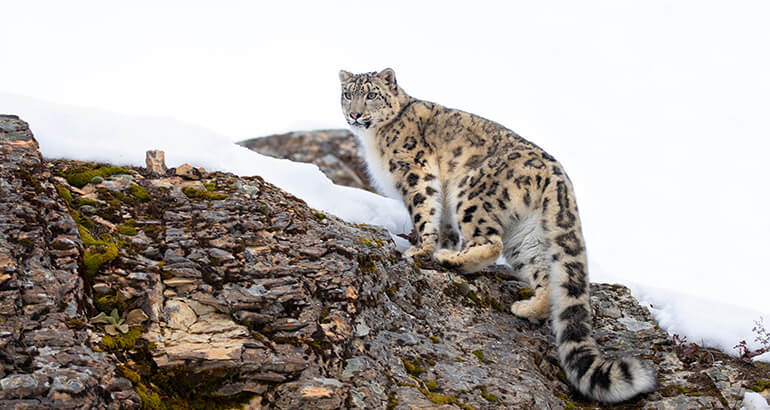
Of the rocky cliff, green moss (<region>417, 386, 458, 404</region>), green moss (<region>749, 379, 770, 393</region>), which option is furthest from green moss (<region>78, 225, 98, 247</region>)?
green moss (<region>749, 379, 770, 393</region>)

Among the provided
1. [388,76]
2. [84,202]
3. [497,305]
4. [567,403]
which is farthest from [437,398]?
[388,76]

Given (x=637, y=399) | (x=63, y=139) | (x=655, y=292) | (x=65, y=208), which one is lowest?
(x=637, y=399)

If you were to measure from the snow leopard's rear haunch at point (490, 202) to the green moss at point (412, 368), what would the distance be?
157cm

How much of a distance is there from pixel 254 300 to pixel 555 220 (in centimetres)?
372

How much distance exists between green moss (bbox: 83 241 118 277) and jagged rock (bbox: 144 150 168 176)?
1.74 meters

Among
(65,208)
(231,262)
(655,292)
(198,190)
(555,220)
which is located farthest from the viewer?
(655,292)

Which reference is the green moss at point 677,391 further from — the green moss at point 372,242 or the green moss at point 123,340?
the green moss at point 123,340

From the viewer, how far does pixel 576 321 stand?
6.07 meters

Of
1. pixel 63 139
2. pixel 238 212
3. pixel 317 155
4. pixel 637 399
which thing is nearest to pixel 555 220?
pixel 637 399

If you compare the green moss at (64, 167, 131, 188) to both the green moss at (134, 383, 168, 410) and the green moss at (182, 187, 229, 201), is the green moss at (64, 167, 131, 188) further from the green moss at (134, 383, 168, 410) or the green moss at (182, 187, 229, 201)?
the green moss at (134, 383, 168, 410)

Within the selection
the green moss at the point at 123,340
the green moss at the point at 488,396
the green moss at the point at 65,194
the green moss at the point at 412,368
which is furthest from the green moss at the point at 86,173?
the green moss at the point at 488,396

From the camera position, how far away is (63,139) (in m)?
6.48

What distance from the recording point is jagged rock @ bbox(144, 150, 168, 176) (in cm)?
634

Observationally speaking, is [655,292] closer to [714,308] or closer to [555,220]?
[714,308]
